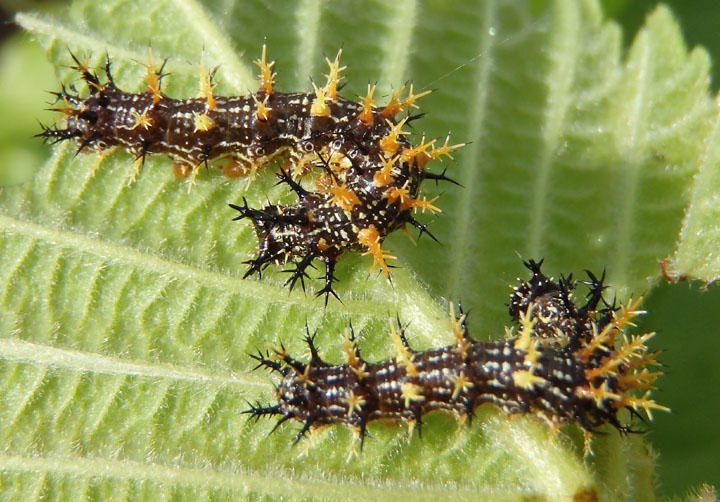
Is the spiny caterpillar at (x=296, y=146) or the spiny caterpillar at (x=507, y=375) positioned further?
the spiny caterpillar at (x=296, y=146)

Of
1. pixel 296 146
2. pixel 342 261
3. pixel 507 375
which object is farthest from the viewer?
pixel 296 146

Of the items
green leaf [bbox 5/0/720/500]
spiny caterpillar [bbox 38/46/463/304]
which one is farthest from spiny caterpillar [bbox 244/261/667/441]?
spiny caterpillar [bbox 38/46/463/304]

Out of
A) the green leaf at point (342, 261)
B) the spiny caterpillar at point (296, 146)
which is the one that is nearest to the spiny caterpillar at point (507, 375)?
the green leaf at point (342, 261)

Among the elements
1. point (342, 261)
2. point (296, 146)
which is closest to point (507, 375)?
point (342, 261)

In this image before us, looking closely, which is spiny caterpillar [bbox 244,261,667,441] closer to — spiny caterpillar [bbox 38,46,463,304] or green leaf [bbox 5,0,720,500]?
green leaf [bbox 5,0,720,500]

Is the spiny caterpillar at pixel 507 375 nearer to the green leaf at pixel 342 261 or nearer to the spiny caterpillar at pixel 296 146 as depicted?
the green leaf at pixel 342 261

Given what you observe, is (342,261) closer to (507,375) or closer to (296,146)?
(296,146)

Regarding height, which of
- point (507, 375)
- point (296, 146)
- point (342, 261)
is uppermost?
point (296, 146)
